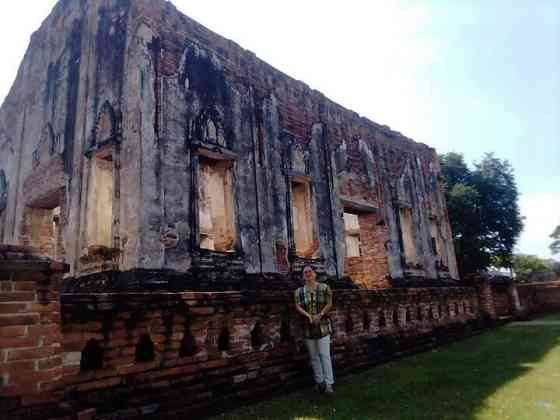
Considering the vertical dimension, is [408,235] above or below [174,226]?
above

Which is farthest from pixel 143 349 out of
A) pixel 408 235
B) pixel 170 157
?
pixel 408 235

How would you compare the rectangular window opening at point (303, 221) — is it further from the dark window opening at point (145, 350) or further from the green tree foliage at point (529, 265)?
the green tree foliage at point (529, 265)

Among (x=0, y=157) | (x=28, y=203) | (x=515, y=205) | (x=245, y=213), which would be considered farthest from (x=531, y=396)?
(x=515, y=205)

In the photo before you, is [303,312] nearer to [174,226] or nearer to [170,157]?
[174,226]

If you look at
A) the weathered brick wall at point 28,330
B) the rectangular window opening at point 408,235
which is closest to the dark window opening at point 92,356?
the weathered brick wall at point 28,330

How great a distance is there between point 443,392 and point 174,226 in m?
4.07

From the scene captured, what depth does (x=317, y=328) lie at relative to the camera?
495 centimetres

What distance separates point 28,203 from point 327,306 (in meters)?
6.59

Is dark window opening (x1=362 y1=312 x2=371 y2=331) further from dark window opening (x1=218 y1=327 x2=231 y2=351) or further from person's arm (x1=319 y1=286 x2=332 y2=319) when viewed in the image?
dark window opening (x1=218 y1=327 x2=231 y2=351)

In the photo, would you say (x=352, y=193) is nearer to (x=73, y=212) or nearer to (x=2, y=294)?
(x=73, y=212)

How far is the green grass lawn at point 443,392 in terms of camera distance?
155 inches

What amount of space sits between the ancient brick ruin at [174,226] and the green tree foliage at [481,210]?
894 centimetres

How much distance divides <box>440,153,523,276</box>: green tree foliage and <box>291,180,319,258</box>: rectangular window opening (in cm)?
1285

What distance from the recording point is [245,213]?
7.49 m
